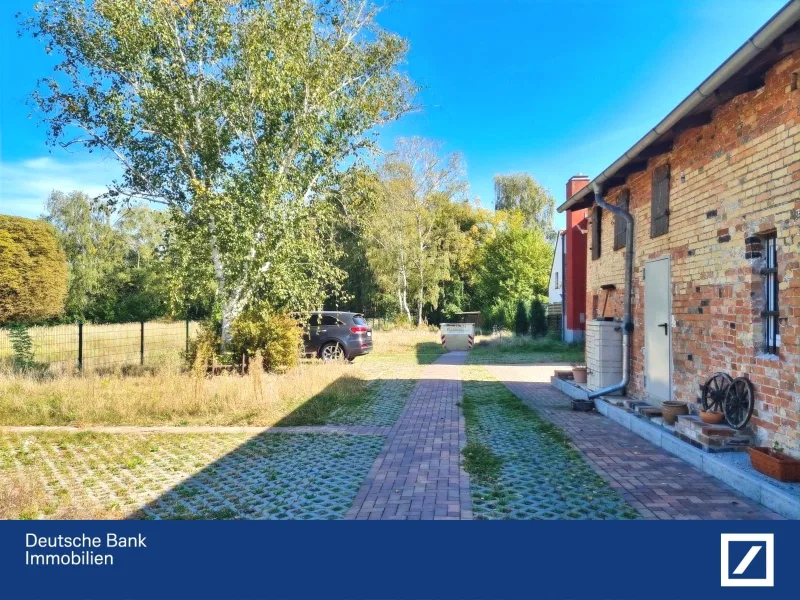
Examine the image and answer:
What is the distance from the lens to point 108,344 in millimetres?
16422

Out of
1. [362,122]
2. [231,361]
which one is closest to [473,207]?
[362,122]

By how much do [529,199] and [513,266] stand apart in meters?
10.5

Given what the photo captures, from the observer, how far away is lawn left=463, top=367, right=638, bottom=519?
4.29 metres

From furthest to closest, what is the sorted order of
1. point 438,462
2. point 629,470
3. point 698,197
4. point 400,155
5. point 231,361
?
point 400,155 < point 231,361 < point 698,197 < point 438,462 < point 629,470

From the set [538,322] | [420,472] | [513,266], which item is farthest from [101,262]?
[420,472]

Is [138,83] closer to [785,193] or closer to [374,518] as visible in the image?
[374,518]

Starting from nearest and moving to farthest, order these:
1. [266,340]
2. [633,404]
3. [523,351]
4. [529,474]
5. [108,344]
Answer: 1. [529,474]
2. [633,404]
3. [266,340]
4. [108,344]
5. [523,351]

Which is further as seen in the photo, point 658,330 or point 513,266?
point 513,266

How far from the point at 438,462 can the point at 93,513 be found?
339 centimetres

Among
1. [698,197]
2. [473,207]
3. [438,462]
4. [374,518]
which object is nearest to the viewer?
[374,518]

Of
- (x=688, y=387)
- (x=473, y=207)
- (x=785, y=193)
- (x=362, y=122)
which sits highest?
(x=473, y=207)

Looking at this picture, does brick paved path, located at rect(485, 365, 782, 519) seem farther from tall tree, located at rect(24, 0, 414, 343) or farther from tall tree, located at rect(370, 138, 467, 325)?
tall tree, located at rect(370, 138, 467, 325)

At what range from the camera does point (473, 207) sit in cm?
4372

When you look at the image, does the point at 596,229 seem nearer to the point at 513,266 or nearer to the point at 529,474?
the point at 529,474
